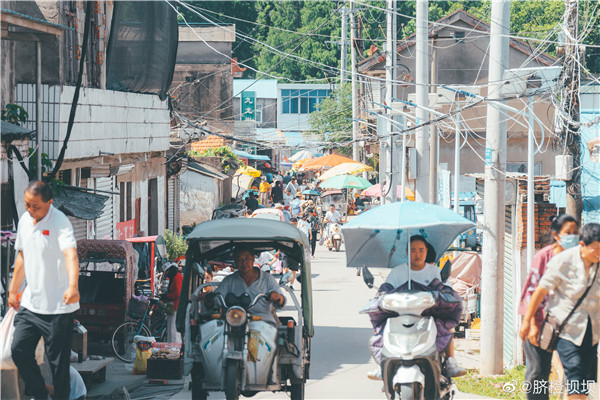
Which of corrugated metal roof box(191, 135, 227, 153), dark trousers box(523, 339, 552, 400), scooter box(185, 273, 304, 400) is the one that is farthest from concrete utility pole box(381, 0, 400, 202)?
dark trousers box(523, 339, 552, 400)

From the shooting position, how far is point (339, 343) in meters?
15.5

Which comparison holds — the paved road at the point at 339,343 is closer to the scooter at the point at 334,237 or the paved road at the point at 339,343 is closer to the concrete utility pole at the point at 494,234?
the concrete utility pole at the point at 494,234

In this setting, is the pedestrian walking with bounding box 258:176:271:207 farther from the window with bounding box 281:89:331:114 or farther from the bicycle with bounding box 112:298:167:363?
the bicycle with bounding box 112:298:167:363

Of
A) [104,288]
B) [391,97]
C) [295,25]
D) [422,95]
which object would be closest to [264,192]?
[391,97]

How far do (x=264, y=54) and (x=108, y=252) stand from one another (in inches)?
2642

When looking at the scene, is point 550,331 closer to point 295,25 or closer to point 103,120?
point 103,120

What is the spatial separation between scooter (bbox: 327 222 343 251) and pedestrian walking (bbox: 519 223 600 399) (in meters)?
24.6

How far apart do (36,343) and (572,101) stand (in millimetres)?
9114

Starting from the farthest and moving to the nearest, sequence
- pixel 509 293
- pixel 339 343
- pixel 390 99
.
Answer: pixel 390 99
pixel 339 343
pixel 509 293

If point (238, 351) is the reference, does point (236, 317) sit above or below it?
above

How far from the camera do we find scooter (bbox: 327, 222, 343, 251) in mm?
31922

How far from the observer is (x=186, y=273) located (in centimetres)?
974

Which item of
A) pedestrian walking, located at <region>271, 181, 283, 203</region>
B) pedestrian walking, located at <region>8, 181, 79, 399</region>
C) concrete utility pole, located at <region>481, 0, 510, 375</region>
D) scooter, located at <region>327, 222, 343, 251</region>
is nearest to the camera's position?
pedestrian walking, located at <region>8, 181, 79, 399</region>

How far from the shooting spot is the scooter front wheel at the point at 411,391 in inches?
299
